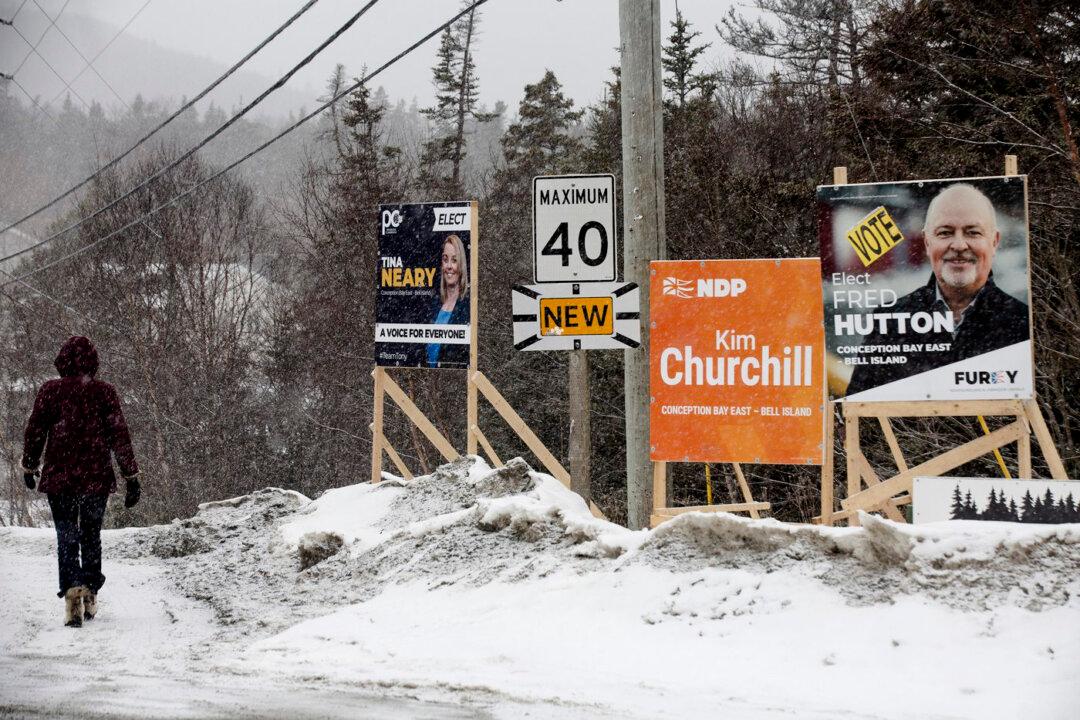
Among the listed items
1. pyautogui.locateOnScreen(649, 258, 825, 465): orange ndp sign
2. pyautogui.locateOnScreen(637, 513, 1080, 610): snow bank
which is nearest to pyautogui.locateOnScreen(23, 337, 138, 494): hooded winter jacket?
pyautogui.locateOnScreen(637, 513, 1080, 610): snow bank

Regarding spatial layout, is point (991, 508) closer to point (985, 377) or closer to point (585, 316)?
point (985, 377)

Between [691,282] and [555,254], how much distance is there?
1.21 meters

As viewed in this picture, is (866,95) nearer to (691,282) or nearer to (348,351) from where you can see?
(691,282)

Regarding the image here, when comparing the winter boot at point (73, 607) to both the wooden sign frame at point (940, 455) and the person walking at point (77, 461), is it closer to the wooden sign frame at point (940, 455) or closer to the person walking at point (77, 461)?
the person walking at point (77, 461)

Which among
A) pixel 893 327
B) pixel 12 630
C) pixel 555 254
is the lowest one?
pixel 12 630

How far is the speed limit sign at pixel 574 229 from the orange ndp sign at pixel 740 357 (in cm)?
69

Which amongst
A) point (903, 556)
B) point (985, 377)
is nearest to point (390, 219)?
point (985, 377)

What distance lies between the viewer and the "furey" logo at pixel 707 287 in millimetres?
7734

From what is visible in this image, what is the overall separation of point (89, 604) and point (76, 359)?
5.50 ft

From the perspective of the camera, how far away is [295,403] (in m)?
33.2

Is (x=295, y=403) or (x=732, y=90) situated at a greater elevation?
(x=732, y=90)

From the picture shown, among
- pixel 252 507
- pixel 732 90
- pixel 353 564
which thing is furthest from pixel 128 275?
pixel 353 564

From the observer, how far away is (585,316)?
7184 millimetres

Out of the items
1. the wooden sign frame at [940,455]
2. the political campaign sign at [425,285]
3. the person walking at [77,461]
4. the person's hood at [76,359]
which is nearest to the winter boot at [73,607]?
the person walking at [77,461]
